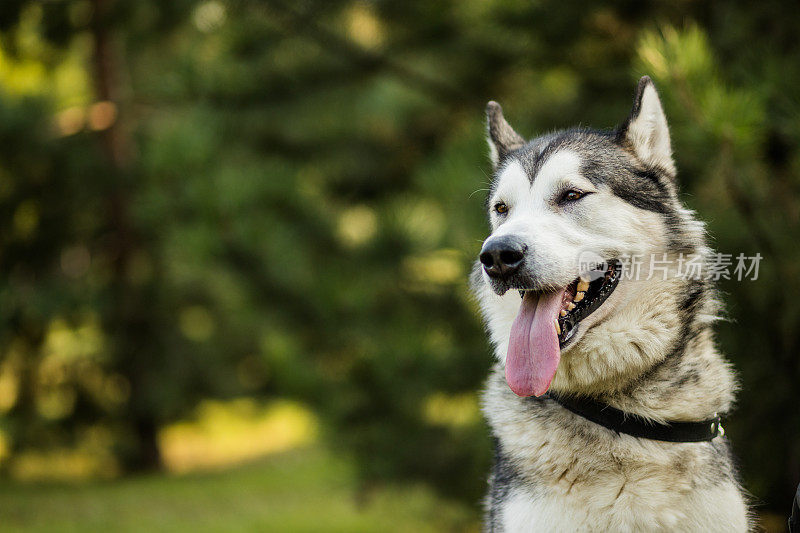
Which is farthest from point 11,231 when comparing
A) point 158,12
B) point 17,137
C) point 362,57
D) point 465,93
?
point 465,93

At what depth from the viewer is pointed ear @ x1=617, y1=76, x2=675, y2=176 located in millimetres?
2963

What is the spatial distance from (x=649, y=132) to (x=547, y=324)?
0.97m

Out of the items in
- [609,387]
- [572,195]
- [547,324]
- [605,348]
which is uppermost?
[572,195]

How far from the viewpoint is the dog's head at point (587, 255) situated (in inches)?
105

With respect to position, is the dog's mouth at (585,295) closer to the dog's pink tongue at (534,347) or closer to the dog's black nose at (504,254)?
the dog's pink tongue at (534,347)

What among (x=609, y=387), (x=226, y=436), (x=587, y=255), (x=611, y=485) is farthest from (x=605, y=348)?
(x=226, y=436)

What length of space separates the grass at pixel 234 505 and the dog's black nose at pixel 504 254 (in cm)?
423

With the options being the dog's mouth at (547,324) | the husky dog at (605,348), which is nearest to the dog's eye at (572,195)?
the husky dog at (605,348)

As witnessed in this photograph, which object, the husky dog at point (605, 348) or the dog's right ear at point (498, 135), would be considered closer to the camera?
the husky dog at point (605, 348)

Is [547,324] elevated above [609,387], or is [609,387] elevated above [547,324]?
[547,324]

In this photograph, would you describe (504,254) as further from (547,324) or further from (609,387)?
(609,387)

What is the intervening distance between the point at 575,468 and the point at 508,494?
0.99 ft

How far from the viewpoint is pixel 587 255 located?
2.77 metres

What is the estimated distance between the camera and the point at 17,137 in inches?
361
